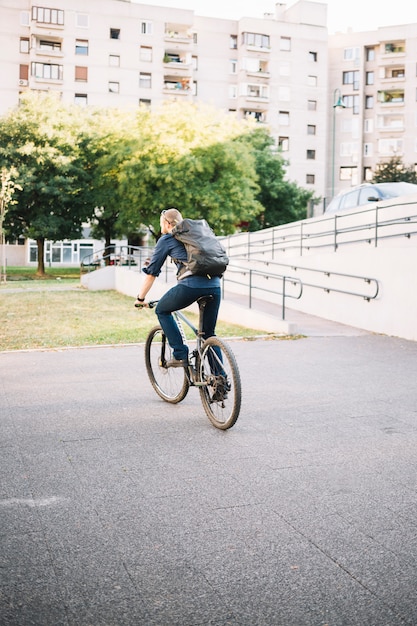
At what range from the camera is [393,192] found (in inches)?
750

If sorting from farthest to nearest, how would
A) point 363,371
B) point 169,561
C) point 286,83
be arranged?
point 286,83, point 363,371, point 169,561

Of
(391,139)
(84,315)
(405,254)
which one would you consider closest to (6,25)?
(391,139)

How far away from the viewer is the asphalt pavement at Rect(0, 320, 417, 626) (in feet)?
9.98

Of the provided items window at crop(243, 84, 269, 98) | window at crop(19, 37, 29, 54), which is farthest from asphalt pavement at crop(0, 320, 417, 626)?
window at crop(243, 84, 269, 98)

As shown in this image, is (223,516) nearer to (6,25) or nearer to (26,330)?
(26,330)

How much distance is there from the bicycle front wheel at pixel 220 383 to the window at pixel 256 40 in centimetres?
7053

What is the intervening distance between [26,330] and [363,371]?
7.55 m

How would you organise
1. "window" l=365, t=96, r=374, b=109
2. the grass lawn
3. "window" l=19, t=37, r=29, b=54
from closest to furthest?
the grass lawn → "window" l=19, t=37, r=29, b=54 → "window" l=365, t=96, r=374, b=109

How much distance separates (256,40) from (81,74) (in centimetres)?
1822

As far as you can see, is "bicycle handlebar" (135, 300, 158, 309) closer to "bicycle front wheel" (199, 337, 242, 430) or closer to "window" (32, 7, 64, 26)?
"bicycle front wheel" (199, 337, 242, 430)

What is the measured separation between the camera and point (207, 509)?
4.20 m

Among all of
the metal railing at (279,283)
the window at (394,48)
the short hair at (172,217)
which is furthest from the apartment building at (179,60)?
the short hair at (172,217)

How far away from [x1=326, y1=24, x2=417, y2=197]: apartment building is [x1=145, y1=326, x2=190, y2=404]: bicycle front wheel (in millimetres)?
71024

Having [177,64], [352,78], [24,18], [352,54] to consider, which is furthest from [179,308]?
[352,54]
